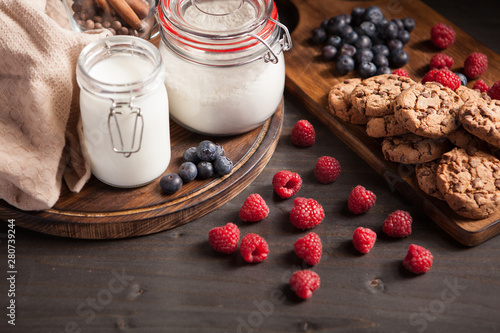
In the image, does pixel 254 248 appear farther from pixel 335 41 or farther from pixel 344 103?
pixel 335 41

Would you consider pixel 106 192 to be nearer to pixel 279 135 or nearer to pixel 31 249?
pixel 31 249

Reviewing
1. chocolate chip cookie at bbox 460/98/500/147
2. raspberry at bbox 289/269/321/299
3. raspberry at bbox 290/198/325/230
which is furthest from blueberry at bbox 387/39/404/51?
raspberry at bbox 289/269/321/299

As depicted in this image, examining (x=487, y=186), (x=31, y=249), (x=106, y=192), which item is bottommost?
(x=31, y=249)

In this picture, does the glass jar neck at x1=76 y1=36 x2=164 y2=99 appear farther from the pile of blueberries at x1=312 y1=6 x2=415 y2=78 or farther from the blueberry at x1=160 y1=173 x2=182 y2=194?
the pile of blueberries at x1=312 y1=6 x2=415 y2=78

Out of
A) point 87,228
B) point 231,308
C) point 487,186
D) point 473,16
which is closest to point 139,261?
point 87,228

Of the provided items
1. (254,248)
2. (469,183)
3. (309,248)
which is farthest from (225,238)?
(469,183)

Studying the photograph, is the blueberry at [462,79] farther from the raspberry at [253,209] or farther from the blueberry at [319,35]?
the raspberry at [253,209]

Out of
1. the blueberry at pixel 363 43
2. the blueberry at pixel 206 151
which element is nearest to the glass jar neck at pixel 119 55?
the blueberry at pixel 206 151
